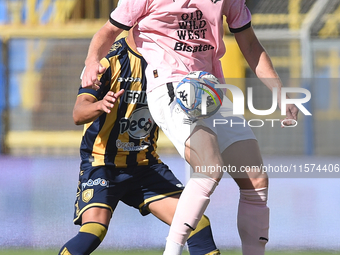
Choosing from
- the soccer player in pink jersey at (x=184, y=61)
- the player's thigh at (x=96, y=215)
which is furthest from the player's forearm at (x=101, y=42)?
the player's thigh at (x=96, y=215)

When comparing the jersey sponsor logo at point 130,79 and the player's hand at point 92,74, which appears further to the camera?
the jersey sponsor logo at point 130,79

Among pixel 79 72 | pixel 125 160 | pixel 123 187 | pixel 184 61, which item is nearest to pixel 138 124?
pixel 125 160

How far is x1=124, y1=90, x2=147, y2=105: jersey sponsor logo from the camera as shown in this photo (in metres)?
2.67

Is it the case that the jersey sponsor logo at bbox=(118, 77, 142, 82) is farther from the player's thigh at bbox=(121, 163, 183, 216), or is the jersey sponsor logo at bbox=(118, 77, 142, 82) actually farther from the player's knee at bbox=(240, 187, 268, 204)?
the player's knee at bbox=(240, 187, 268, 204)

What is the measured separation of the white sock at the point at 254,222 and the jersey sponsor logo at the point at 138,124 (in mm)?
684

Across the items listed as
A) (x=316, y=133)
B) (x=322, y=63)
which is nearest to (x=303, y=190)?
(x=316, y=133)

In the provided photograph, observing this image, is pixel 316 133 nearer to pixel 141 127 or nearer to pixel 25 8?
pixel 25 8

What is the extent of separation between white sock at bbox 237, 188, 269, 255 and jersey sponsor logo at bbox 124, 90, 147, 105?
74 cm

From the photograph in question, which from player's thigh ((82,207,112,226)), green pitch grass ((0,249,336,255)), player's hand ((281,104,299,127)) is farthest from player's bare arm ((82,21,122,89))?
green pitch grass ((0,249,336,255))

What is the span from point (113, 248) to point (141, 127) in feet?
3.98

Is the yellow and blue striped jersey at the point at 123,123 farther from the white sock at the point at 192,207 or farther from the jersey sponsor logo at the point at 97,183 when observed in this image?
the white sock at the point at 192,207

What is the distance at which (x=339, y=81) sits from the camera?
24.8 feet

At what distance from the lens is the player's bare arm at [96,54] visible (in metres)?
2.13

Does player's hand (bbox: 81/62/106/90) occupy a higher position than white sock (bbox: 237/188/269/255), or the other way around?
player's hand (bbox: 81/62/106/90)
